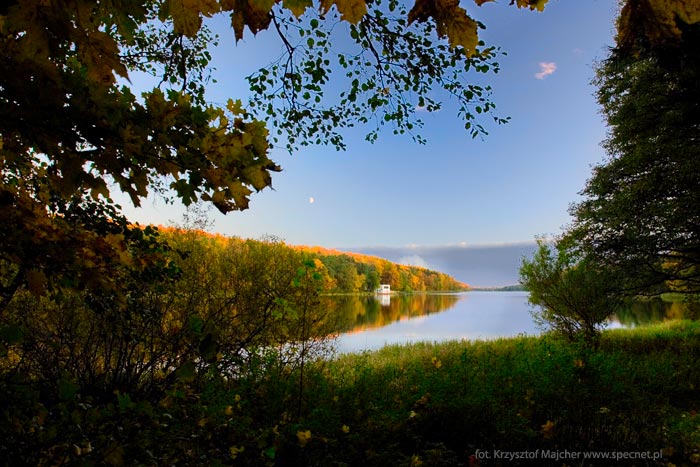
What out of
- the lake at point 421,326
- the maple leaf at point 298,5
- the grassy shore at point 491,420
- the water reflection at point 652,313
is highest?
the maple leaf at point 298,5

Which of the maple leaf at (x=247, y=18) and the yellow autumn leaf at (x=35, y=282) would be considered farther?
the yellow autumn leaf at (x=35, y=282)

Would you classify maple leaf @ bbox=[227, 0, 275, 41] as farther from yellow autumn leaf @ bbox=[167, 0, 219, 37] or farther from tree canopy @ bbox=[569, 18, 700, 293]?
tree canopy @ bbox=[569, 18, 700, 293]

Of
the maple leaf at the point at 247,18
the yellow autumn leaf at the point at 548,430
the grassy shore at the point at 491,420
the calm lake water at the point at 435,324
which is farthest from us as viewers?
the calm lake water at the point at 435,324

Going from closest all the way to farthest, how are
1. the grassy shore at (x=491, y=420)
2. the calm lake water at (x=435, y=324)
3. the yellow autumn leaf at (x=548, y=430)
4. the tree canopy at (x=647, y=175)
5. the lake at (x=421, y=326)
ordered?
the grassy shore at (x=491, y=420)
the yellow autumn leaf at (x=548, y=430)
the tree canopy at (x=647, y=175)
the calm lake water at (x=435, y=324)
the lake at (x=421, y=326)

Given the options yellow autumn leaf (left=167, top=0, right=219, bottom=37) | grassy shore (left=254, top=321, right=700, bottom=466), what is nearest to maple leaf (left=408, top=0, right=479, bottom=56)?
yellow autumn leaf (left=167, top=0, right=219, bottom=37)

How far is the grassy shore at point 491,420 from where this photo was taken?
3.86m

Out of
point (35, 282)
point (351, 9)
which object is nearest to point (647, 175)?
point (351, 9)

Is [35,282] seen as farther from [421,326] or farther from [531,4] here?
[421,326]

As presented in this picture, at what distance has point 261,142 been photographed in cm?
152

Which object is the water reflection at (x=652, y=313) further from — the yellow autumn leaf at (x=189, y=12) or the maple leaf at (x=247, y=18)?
the yellow autumn leaf at (x=189, y=12)

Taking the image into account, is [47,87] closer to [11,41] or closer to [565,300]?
[11,41]

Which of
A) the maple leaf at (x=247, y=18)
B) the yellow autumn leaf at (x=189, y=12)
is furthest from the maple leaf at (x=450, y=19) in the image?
the yellow autumn leaf at (x=189, y=12)

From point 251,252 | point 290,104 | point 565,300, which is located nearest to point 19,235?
point 290,104

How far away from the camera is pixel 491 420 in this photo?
4660mm
